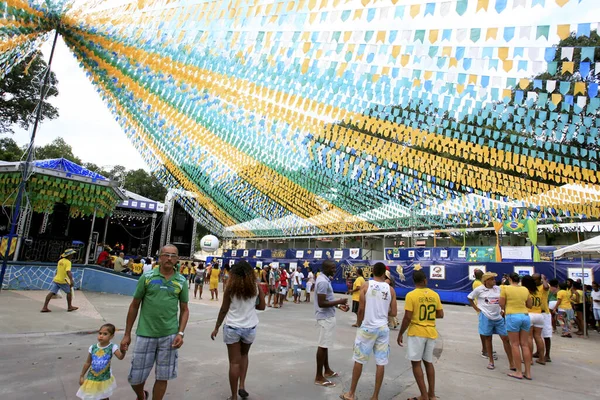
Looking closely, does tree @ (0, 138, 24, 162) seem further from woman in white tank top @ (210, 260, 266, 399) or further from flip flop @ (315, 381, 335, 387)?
flip flop @ (315, 381, 335, 387)

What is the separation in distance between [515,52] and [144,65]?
5918 millimetres

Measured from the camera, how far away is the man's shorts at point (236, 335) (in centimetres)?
360

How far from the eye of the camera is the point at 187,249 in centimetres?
3041

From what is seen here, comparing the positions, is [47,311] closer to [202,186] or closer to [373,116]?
[202,186]

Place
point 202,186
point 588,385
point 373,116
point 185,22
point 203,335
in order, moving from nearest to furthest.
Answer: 1. point 588,385
2. point 185,22
3. point 203,335
4. point 373,116
5. point 202,186

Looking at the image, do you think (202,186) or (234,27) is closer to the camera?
(234,27)

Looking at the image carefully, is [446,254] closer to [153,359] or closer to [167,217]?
[153,359]

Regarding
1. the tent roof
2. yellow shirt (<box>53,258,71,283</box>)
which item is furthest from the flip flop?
the tent roof

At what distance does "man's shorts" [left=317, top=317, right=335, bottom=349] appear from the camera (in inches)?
168

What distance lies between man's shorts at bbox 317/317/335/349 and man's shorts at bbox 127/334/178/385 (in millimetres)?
1834

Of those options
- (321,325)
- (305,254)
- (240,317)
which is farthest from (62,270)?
(305,254)

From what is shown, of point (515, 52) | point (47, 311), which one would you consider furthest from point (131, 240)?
point (515, 52)

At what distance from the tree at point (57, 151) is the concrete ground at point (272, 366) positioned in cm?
2790

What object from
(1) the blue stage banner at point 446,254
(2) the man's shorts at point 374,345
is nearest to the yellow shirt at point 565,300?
(1) the blue stage banner at point 446,254
